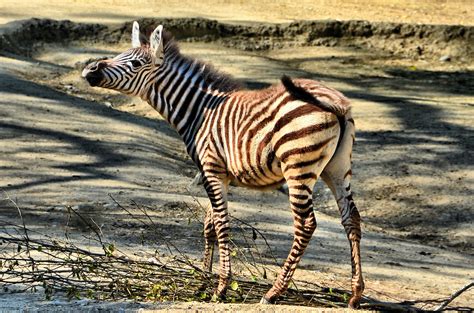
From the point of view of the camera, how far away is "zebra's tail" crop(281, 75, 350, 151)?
260 inches

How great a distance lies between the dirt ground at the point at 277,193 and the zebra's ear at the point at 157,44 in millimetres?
1857

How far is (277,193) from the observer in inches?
464

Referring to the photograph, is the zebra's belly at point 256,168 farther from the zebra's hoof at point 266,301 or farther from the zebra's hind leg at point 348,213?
the zebra's hoof at point 266,301

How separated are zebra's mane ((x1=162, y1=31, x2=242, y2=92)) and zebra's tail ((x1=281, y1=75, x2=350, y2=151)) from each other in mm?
904

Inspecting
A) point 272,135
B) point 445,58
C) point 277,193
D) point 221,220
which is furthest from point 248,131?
point 445,58

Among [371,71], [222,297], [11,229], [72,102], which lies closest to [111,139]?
[72,102]

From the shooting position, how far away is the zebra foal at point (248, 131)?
6629mm

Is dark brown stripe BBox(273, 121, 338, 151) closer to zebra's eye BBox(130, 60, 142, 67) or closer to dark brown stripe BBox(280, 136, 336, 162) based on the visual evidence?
dark brown stripe BBox(280, 136, 336, 162)

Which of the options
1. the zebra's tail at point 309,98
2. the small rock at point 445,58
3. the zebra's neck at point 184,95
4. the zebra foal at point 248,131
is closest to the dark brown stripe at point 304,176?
the zebra foal at point 248,131

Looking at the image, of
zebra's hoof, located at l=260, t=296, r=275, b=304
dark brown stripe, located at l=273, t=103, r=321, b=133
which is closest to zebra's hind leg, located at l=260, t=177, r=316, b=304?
zebra's hoof, located at l=260, t=296, r=275, b=304

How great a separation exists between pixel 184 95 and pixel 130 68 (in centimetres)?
44

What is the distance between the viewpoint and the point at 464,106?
16.1 metres

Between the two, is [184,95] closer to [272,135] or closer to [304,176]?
[272,135]

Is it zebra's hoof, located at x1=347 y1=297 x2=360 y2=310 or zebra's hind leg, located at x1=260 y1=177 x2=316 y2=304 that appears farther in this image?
zebra's hoof, located at x1=347 y1=297 x2=360 y2=310
